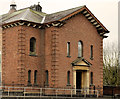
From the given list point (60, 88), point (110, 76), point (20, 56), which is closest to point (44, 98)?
point (60, 88)

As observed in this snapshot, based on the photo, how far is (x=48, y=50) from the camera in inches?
1143

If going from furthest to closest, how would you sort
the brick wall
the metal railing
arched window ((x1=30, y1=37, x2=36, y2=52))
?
1. arched window ((x1=30, y1=37, x2=36, y2=52))
2. the brick wall
3. the metal railing

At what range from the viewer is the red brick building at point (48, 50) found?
1096 inches

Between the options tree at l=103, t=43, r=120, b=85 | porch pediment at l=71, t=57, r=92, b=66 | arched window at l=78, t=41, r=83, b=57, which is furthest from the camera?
tree at l=103, t=43, r=120, b=85

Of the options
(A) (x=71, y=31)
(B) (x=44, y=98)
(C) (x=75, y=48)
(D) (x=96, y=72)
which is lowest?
(B) (x=44, y=98)

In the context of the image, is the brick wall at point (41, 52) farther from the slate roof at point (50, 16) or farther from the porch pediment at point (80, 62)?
the slate roof at point (50, 16)

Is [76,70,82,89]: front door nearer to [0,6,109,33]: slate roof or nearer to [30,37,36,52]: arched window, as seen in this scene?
[30,37,36,52]: arched window

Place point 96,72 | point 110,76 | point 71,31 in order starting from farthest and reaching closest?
1. point 110,76
2. point 96,72
3. point 71,31

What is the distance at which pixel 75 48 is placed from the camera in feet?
99.3

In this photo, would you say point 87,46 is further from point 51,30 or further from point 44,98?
point 44,98

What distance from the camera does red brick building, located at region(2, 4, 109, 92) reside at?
91.4ft

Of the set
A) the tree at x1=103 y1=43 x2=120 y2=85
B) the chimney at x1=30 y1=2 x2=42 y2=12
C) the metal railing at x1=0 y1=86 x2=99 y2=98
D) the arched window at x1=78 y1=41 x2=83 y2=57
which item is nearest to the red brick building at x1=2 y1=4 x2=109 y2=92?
the arched window at x1=78 y1=41 x2=83 y2=57

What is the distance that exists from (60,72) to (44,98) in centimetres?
443

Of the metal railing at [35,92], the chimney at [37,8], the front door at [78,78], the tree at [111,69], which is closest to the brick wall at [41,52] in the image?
the metal railing at [35,92]
